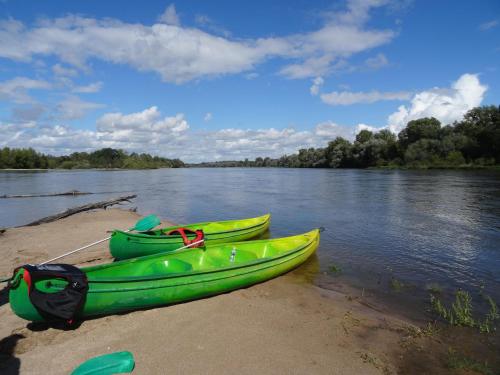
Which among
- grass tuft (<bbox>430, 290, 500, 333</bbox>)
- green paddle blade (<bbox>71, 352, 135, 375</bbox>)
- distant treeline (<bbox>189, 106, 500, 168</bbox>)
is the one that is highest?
distant treeline (<bbox>189, 106, 500, 168</bbox>)

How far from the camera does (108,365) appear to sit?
478cm

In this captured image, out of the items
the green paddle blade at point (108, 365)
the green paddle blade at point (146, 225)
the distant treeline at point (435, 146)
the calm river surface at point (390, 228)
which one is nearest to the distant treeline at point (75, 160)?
the distant treeline at point (435, 146)

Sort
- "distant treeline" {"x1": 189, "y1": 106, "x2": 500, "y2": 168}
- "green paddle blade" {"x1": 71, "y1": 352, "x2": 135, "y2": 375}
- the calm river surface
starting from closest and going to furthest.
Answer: "green paddle blade" {"x1": 71, "y1": 352, "x2": 135, "y2": 375} < the calm river surface < "distant treeline" {"x1": 189, "y1": 106, "x2": 500, "y2": 168}

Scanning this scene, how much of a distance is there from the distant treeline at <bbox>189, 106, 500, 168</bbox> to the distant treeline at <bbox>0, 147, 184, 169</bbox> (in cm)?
10295

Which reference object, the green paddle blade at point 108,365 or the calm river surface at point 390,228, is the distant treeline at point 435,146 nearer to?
the calm river surface at point 390,228

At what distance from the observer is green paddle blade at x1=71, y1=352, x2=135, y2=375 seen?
15.1ft

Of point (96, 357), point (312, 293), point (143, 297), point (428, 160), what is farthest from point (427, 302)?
point (428, 160)

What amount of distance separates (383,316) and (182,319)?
421 cm

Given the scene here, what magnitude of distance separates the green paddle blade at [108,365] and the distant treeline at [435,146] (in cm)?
8105

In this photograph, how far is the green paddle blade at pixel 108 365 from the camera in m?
4.61

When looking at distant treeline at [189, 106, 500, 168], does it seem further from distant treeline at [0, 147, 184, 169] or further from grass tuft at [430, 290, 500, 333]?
distant treeline at [0, 147, 184, 169]

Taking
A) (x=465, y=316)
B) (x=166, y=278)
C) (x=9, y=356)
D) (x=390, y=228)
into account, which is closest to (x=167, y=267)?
(x=166, y=278)

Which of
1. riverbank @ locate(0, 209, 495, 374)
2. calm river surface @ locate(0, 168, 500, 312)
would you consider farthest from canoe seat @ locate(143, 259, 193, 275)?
calm river surface @ locate(0, 168, 500, 312)

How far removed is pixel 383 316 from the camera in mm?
7215
